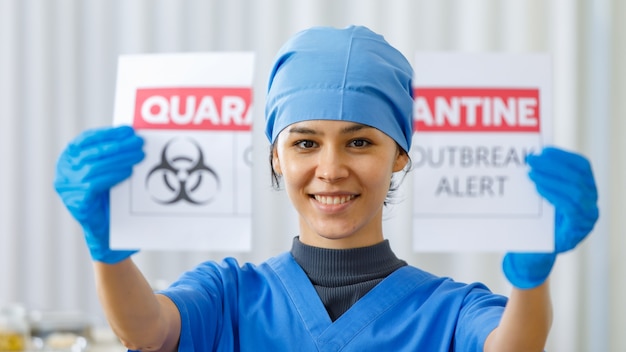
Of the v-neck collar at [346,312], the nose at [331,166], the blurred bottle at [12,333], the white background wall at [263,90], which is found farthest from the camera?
the white background wall at [263,90]

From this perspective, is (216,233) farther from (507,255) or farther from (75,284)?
(75,284)

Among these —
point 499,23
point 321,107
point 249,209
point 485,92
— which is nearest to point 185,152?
point 249,209

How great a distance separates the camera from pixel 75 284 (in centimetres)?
299

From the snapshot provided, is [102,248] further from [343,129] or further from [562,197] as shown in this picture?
[562,197]

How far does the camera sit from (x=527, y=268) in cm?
100

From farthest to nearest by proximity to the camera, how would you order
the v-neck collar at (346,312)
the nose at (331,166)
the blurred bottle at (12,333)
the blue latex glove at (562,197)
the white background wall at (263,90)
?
the white background wall at (263,90)
the blurred bottle at (12,333)
the v-neck collar at (346,312)
the nose at (331,166)
the blue latex glove at (562,197)

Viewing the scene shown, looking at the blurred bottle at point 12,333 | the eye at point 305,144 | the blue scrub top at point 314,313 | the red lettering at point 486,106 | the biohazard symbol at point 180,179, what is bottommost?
the blurred bottle at point 12,333

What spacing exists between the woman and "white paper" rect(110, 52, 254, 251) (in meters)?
0.03

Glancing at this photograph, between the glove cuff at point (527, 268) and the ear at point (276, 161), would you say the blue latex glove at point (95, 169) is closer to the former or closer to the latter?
the ear at point (276, 161)

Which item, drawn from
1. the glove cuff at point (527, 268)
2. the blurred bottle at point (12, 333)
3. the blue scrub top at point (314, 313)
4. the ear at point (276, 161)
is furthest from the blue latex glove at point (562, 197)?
the blurred bottle at point (12, 333)

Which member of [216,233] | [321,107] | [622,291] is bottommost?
[622,291]

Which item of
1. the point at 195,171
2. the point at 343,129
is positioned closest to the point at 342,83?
the point at 343,129

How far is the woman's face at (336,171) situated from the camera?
3.94 feet

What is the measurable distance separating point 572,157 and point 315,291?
19.7 inches
